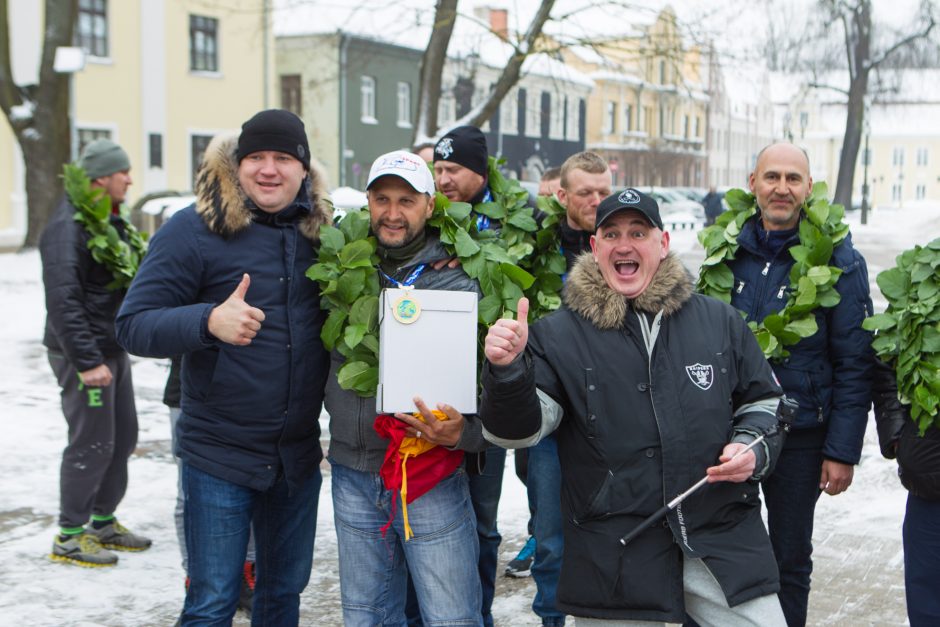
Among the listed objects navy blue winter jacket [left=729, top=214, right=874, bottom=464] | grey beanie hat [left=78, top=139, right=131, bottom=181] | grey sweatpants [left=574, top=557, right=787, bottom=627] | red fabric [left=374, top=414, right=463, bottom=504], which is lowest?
grey sweatpants [left=574, top=557, right=787, bottom=627]

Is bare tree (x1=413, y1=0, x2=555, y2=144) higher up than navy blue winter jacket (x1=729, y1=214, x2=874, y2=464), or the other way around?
bare tree (x1=413, y1=0, x2=555, y2=144)

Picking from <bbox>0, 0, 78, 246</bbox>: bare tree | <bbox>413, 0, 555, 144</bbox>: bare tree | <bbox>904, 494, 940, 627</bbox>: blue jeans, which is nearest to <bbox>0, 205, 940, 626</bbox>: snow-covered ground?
<bbox>904, 494, 940, 627</bbox>: blue jeans

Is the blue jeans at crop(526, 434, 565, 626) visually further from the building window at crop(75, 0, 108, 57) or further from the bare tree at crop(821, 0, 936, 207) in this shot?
the bare tree at crop(821, 0, 936, 207)

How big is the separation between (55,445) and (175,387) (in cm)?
341

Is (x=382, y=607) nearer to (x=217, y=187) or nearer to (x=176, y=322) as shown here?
(x=176, y=322)

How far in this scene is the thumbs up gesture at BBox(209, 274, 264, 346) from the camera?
321 cm

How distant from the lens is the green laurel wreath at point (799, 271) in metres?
3.89

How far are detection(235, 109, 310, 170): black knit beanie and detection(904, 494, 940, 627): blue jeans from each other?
8.38ft

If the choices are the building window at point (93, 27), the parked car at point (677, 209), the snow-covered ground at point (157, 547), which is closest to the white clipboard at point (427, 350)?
the snow-covered ground at point (157, 547)

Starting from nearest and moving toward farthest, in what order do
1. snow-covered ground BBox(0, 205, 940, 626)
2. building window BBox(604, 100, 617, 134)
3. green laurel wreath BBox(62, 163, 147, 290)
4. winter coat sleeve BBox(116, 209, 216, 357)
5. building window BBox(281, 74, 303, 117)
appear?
winter coat sleeve BBox(116, 209, 216, 357) → snow-covered ground BBox(0, 205, 940, 626) → green laurel wreath BBox(62, 163, 147, 290) → building window BBox(281, 74, 303, 117) → building window BBox(604, 100, 617, 134)

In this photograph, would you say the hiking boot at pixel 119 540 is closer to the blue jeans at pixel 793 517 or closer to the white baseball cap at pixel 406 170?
the white baseball cap at pixel 406 170

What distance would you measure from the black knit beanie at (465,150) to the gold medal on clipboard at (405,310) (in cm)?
160

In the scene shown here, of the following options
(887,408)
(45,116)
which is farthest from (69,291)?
(45,116)

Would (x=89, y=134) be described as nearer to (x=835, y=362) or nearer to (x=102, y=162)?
(x=102, y=162)
